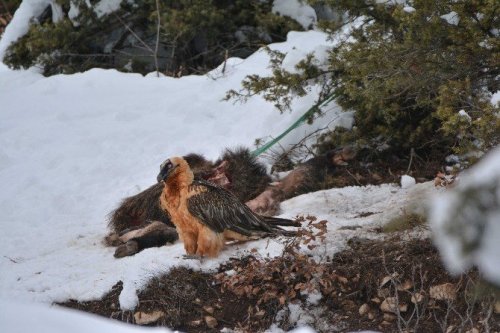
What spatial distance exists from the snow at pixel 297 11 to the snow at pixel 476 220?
9.06 meters

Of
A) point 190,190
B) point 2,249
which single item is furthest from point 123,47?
point 190,190

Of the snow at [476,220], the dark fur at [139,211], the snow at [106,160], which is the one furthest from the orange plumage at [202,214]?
the snow at [476,220]

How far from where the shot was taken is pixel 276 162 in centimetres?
841

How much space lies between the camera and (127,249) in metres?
6.80

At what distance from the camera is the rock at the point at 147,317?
225 inches

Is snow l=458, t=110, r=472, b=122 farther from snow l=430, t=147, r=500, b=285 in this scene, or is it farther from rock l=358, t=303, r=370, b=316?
snow l=430, t=147, r=500, b=285

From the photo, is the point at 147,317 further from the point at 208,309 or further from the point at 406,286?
the point at 406,286

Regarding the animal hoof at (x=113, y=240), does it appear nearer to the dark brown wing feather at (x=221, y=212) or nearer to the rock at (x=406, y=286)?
the dark brown wing feather at (x=221, y=212)

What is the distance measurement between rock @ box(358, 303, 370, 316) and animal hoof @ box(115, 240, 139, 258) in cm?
213

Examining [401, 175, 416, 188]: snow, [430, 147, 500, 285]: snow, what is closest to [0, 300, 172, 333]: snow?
[430, 147, 500, 285]: snow

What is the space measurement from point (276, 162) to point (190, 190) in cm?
235

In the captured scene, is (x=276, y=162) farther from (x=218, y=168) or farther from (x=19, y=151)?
(x=19, y=151)

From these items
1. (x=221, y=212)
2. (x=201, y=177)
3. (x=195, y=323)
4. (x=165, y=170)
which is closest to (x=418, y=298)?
(x=195, y=323)

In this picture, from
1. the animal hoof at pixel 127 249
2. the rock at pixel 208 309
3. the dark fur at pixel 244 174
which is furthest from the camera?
the dark fur at pixel 244 174
